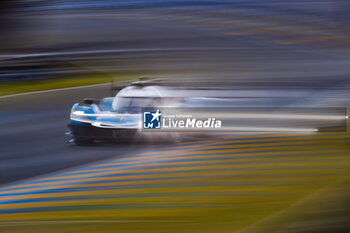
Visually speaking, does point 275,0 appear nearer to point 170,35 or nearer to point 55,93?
point 170,35

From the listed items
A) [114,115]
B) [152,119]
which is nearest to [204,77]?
[152,119]

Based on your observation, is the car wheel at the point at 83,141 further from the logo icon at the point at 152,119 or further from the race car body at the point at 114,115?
the logo icon at the point at 152,119

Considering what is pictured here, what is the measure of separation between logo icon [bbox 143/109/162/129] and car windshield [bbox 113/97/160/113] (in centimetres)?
5

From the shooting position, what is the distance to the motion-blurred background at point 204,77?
9.27 ft

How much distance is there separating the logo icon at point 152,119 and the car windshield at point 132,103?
48 mm

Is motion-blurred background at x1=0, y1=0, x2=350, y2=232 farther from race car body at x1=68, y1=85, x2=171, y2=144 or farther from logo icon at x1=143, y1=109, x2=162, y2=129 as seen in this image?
logo icon at x1=143, y1=109, x2=162, y2=129

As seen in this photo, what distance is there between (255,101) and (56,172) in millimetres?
1569

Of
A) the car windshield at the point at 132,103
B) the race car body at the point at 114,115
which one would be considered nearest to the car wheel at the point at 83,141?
the race car body at the point at 114,115

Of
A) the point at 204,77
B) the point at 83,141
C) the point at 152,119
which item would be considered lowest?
the point at 83,141

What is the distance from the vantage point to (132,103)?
10.2 feet

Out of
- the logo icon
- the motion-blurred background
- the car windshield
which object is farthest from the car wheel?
the logo icon

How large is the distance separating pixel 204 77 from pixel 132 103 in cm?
46

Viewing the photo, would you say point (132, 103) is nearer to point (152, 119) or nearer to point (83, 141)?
point (152, 119)

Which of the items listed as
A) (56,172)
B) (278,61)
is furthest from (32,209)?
(278,61)
